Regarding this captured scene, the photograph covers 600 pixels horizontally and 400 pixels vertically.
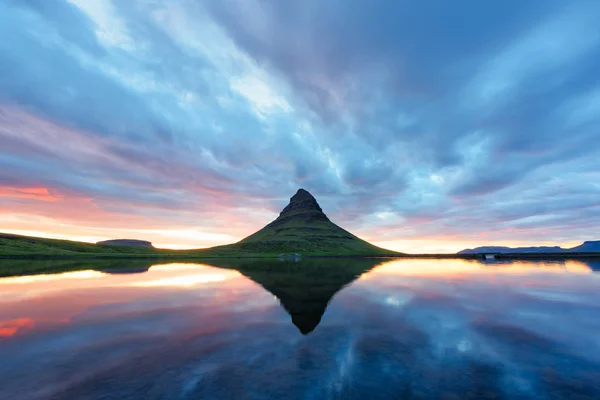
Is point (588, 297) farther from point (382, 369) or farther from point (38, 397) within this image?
point (38, 397)

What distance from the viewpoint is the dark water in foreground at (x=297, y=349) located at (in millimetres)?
10703

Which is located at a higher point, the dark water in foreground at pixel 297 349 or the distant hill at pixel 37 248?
the distant hill at pixel 37 248

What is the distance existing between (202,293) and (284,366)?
83.2ft

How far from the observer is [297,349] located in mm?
15156

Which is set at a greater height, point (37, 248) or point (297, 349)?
point (37, 248)

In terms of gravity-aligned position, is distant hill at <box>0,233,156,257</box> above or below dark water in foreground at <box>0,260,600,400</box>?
above

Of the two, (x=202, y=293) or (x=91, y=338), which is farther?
(x=202, y=293)

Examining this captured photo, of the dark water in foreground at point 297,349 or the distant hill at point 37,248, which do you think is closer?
the dark water in foreground at point 297,349

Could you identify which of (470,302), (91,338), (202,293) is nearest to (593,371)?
(470,302)

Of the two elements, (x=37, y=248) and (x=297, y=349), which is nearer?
(x=297, y=349)

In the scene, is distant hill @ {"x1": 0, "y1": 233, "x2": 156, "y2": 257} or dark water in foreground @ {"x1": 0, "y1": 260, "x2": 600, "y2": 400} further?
distant hill @ {"x1": 0, "y1": 233, "x2": 156, "y2": 257}

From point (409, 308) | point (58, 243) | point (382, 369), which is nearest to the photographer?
point (382, 369)

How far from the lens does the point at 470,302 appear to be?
1155 inches

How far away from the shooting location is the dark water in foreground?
10703 mm
